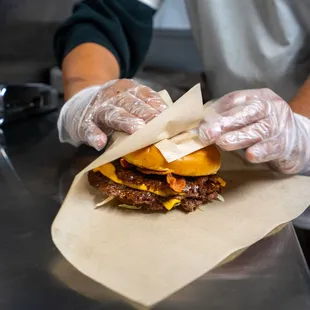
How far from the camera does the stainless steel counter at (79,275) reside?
583 mm

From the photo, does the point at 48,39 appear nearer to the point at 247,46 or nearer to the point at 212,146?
the point at 247,46

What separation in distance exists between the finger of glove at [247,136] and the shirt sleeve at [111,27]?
534 millimetres

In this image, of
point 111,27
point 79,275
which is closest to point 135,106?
point 79,275

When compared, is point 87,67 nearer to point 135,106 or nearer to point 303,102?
point 135,106

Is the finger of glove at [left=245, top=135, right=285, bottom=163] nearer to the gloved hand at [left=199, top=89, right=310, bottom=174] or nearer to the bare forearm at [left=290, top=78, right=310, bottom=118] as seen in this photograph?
the gloved hand at [left=199, top=89, right=310, bottom=174]

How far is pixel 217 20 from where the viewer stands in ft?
3.71

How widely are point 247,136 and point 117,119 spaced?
19cm

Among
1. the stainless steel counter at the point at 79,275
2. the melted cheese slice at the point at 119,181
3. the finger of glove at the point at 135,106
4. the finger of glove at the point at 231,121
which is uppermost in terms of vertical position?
the finger of glove at the point at 231,121

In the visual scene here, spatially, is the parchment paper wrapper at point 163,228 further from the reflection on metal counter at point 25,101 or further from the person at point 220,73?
the reflection on metal counter at point 25,101

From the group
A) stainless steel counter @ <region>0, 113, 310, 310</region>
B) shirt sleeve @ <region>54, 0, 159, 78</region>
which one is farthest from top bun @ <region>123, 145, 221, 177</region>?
shirt sleeve @ <region>54, 0, 159, 78</region>

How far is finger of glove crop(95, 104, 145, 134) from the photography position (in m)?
0.74

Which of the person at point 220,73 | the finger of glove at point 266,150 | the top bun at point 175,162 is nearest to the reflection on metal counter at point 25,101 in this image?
the person at point 220,73

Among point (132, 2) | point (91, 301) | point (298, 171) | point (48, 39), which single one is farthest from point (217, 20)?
point (91, 301)

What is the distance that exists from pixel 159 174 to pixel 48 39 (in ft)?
3.01
